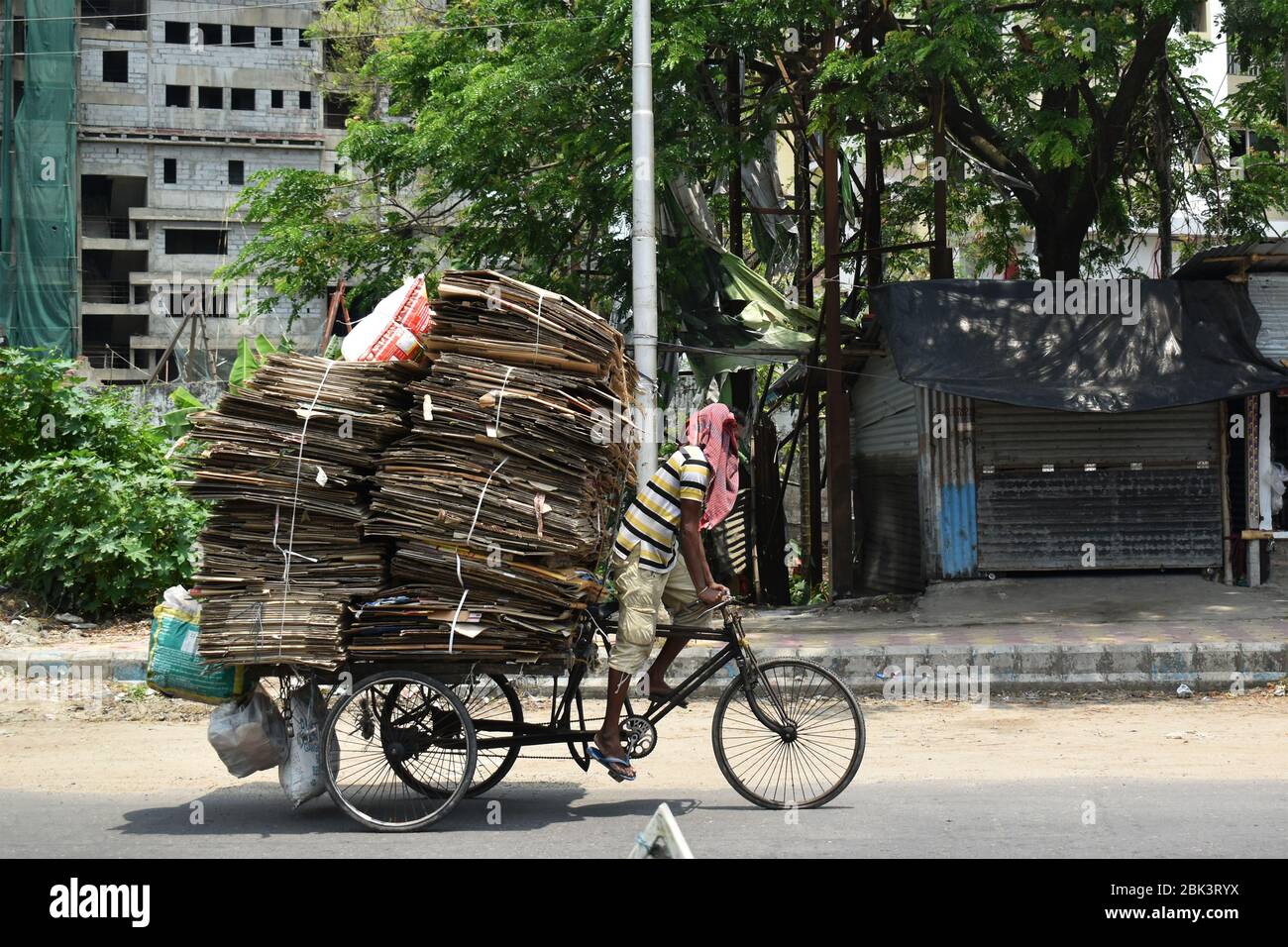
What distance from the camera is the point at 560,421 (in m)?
5.73

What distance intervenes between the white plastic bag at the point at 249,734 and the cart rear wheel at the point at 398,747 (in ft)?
0.96

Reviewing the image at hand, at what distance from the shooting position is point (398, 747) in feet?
19.5

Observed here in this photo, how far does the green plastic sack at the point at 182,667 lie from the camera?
19.1 feet

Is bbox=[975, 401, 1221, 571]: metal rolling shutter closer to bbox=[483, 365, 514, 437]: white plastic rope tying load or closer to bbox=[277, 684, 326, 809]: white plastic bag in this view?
bbox=[483, 365, 514, 437]: white plastic rope tying load

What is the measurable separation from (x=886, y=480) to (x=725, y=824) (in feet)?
31.7

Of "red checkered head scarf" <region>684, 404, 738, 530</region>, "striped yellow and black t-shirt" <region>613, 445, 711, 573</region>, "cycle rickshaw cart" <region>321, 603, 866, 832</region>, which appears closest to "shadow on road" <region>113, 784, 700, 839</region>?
"cycle rickshaw cart" <region>321, 603, 866, 832</region>

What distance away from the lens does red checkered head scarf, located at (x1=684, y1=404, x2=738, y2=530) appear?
5.91 metres

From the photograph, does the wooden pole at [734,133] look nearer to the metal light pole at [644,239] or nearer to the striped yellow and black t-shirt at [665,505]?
the metal light pole at [644,239]

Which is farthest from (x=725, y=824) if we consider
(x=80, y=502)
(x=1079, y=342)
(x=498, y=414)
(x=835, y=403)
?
(x=835, y=403)

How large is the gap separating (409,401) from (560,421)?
0.78 meters

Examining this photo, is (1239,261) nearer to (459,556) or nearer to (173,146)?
(459,556)

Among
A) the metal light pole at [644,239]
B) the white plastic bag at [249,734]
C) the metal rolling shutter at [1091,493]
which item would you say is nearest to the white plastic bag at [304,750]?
the white plastic bag at [249,734]

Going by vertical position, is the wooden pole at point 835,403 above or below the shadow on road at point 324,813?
above
